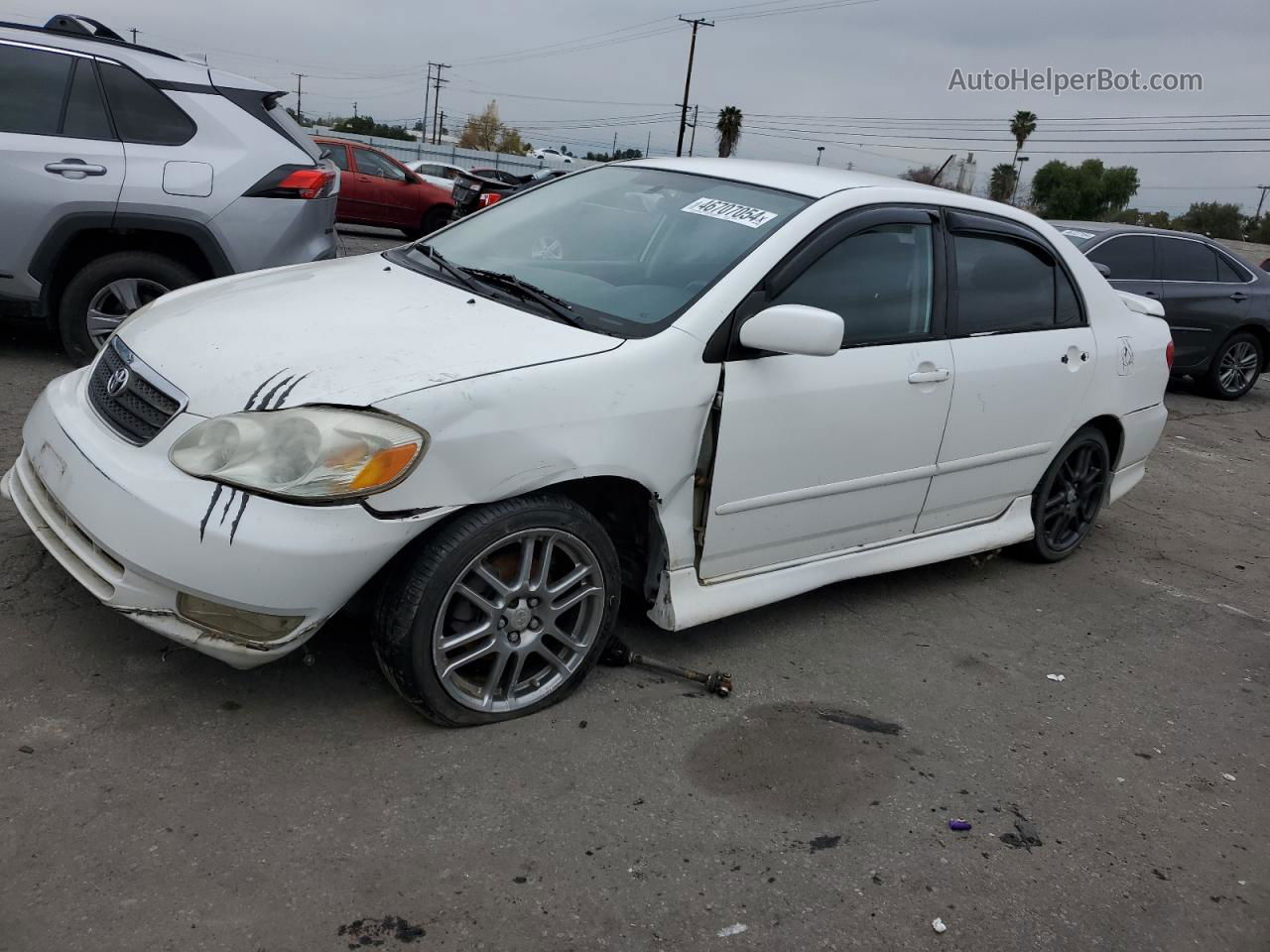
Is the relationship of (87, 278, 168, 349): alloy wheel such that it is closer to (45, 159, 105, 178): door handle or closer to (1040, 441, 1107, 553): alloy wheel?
(45, 159, 105, 178): door handle

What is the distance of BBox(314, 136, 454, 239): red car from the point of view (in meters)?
17.2

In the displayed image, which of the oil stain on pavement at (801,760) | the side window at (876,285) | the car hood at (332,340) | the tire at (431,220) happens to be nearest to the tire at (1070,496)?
the side window at (876,285)

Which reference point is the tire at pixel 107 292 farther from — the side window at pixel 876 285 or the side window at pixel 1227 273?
the side window at pixel 1227 273

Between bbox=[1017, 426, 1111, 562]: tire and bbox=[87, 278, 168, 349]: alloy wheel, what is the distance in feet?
15.5

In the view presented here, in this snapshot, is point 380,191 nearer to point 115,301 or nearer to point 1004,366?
point 115,301

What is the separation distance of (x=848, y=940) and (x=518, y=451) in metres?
1.46

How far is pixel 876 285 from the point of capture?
12.8ft

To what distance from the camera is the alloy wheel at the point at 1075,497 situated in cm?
503

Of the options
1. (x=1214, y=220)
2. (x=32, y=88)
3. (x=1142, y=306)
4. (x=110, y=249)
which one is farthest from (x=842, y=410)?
(x=1214, y=220)

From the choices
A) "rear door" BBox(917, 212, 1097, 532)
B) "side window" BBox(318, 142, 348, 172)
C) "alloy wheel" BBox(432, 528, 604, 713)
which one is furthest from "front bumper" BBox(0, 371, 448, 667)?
"side window" BBox(318, 142, 348, 172)

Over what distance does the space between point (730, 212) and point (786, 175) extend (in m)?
0.41

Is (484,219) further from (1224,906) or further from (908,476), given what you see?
(1224,906)

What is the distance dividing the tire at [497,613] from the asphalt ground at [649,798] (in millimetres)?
113

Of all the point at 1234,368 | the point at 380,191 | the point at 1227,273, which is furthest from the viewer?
the point at 380,191
